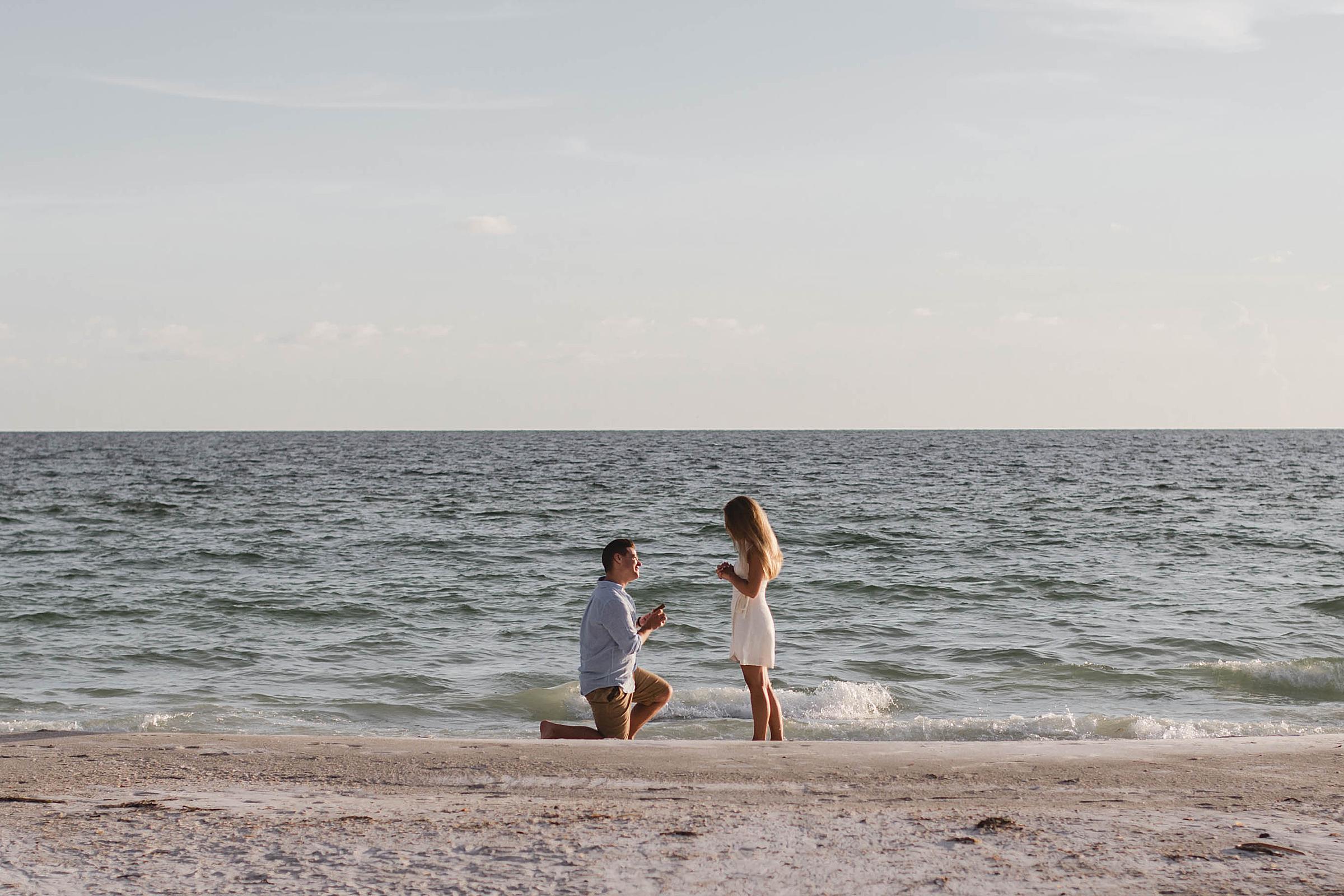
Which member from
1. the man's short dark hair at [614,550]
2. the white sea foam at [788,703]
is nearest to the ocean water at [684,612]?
the white sea foam at [788,703]

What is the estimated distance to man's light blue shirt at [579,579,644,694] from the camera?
22.2ft

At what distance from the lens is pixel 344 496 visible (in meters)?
33.7

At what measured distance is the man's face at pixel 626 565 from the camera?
6.68 metres

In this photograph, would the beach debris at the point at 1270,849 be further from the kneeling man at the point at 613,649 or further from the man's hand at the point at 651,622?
the man's hand at the point at 651,622

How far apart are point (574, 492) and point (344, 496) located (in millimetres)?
6769

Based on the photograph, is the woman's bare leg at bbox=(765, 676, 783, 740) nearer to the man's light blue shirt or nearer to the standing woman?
the standing woman

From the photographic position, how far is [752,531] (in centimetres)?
677

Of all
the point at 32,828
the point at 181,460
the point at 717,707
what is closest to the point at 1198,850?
the point at 32,828

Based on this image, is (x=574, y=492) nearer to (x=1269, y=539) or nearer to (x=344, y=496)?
(x=344, y=496)

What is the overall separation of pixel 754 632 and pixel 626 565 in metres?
0.94

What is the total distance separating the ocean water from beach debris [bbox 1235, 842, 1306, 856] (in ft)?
12.6

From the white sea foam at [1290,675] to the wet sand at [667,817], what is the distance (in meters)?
4.03

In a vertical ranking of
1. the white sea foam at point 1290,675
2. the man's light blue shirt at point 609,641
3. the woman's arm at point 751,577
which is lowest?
the white sea foam at point 1290,675

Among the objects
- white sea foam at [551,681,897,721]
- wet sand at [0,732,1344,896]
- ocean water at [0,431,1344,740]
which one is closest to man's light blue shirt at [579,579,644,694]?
wet sand at [0,732,1344,896]
